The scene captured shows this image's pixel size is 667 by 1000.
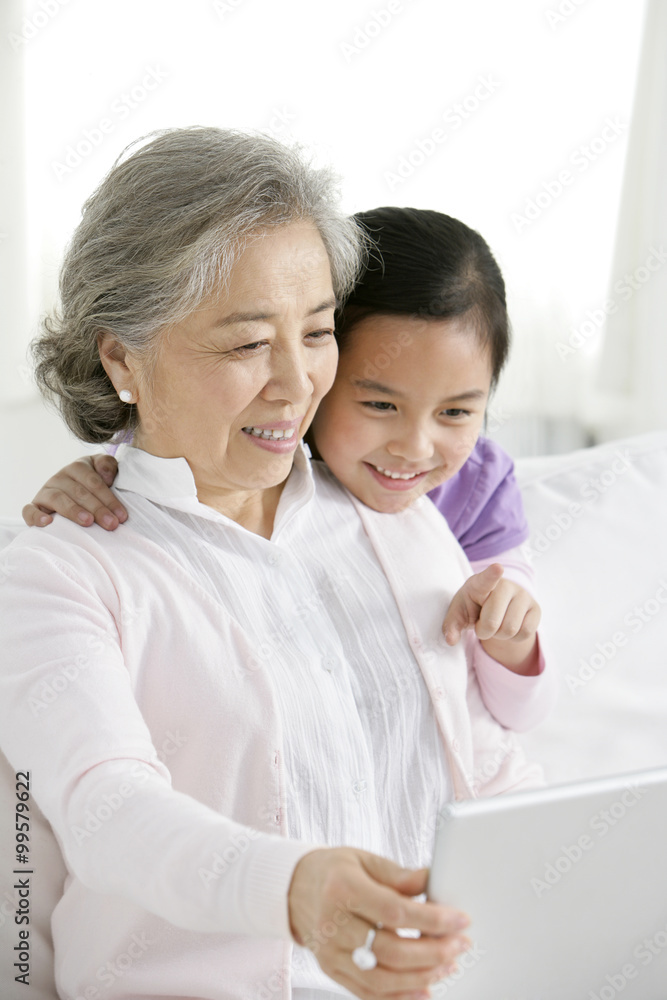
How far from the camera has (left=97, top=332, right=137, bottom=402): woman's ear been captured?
119cm

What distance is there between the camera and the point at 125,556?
1122 mm

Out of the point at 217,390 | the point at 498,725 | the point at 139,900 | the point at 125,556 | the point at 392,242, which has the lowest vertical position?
the point at 498,725

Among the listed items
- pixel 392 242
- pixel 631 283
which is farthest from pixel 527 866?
pixel 631 283

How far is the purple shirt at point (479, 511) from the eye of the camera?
155 centimetres

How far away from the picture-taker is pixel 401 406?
1.32 metres

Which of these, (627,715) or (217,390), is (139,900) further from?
(627,715)

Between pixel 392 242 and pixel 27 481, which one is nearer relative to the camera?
pixel 392 242

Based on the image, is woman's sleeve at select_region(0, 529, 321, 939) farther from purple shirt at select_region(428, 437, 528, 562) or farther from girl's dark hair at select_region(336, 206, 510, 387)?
purple shirt at select_region(428, 437, 528, 562)

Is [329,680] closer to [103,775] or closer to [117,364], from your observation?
[103,775]

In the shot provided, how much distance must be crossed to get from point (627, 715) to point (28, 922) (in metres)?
1.01

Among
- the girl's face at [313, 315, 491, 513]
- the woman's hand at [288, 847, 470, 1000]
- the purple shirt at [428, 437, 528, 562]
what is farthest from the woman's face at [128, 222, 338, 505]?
the woman's hand at [288, 847, 470, 1000]

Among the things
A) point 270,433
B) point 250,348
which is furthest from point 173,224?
point 270,433

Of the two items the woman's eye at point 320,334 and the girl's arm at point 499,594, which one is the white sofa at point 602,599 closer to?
the girl's arm at point 499,594

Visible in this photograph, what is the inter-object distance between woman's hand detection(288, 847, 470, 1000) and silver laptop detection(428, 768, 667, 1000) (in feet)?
0.08
